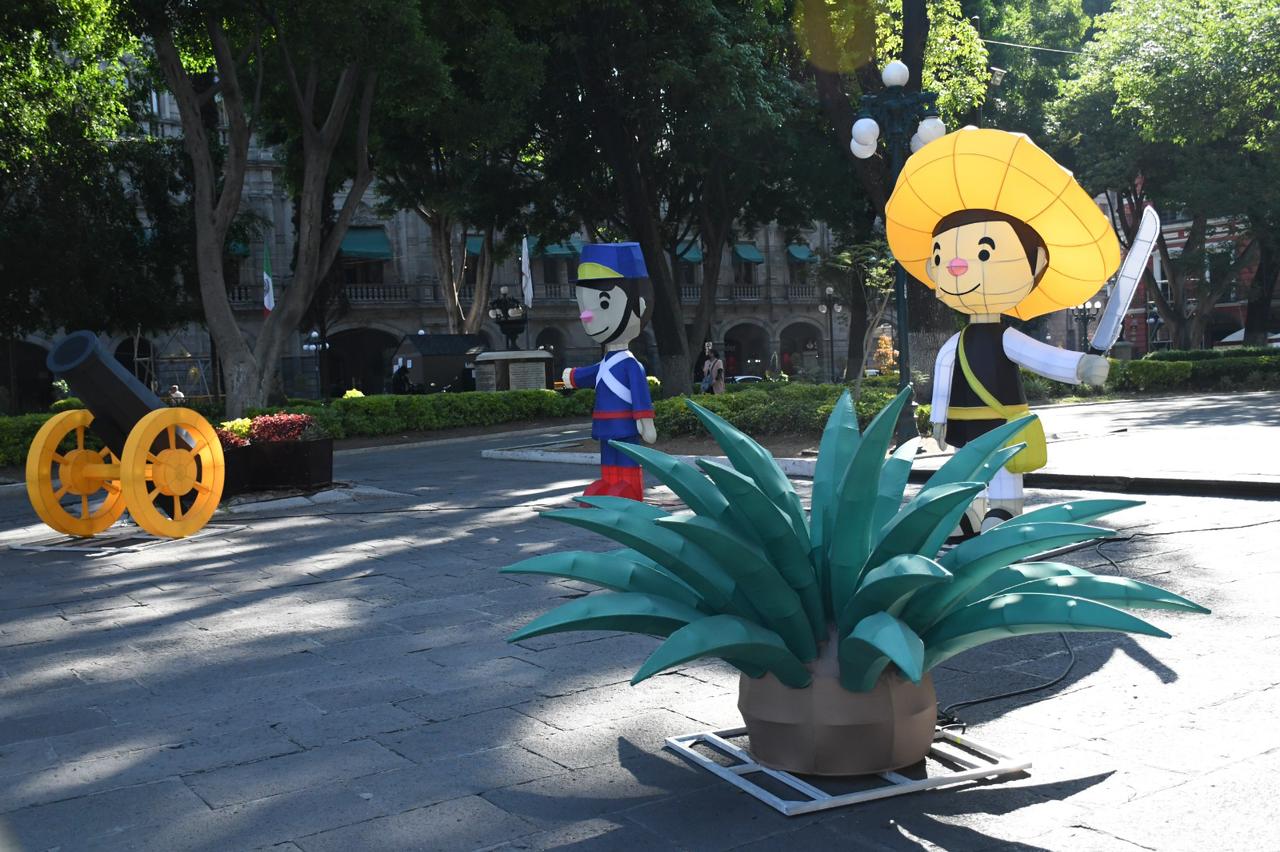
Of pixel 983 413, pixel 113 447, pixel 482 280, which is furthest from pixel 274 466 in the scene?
pixel 482 280

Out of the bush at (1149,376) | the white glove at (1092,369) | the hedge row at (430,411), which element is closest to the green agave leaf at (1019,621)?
the white glove at (1092,369)

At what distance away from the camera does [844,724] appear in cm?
353

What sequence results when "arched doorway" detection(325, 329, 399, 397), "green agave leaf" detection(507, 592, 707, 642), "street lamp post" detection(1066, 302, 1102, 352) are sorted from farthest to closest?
"arched doorway" detection(325, 329, 399, 397) < "street lamp post" detection(1066, 302, 1102, 352) < "green agave leaf" detection(507, 592, 707, 642)

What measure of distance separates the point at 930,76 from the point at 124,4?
12.6 m

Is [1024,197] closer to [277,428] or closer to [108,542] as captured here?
[108,542]

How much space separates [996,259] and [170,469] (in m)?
6.40

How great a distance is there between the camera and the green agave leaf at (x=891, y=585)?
3.18 meters

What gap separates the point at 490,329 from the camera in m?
44.4

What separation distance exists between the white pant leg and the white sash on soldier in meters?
2.42

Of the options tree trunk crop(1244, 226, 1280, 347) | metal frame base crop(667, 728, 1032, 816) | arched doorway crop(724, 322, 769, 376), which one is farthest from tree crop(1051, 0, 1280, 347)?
metal frame base crop(667, 728, 1032, 816)

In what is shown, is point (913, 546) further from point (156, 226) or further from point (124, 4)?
point (156, 226)

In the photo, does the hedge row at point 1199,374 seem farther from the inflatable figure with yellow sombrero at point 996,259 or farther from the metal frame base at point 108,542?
the metal frame base at point 108,542

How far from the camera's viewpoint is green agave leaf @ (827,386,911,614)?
3.54 m

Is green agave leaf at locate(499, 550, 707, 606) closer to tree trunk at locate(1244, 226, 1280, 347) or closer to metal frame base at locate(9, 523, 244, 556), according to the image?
metal frame base at locate(9, 523, 244, 556)
